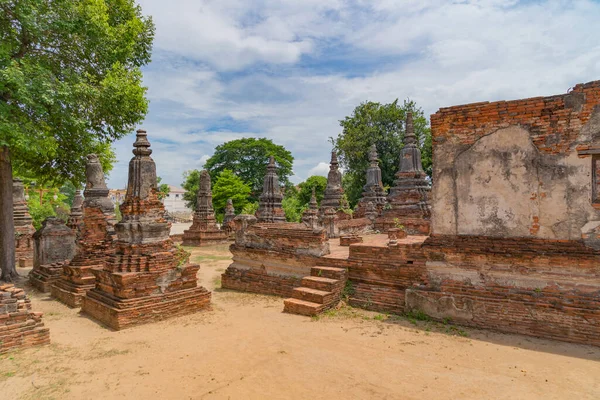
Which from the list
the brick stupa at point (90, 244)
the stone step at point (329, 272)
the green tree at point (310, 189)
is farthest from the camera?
the green tree at point (310, 189)

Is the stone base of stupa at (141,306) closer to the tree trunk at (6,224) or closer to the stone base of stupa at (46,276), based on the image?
the stone base of stupa at (46,276)

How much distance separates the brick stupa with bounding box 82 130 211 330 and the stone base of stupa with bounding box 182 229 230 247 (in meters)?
13.9

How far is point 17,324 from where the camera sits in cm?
610

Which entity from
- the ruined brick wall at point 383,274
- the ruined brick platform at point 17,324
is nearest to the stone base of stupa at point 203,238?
the ruined brick wall at point 383,274

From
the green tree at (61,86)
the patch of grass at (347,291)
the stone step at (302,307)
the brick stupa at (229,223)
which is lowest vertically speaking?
the stone step at (302,307)

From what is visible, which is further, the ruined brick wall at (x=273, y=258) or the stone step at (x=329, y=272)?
the ruined brick wall at (x=273, y=258)

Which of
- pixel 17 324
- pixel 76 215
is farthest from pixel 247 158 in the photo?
pixel 17 324

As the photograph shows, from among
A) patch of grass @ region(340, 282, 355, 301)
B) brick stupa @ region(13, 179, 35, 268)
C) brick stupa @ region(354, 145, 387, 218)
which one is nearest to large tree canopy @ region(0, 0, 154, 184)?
brick stupa @ region(13, 179, 35, 268)

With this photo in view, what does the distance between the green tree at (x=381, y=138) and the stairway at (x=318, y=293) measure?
23.3 meters

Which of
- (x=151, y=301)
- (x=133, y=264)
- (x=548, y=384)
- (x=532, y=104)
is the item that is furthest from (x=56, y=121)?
(x=548, y=384)

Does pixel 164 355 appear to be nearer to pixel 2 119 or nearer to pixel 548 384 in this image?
pixel 548 384

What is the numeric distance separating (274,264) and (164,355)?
4.44m

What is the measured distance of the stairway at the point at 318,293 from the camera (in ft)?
25.3

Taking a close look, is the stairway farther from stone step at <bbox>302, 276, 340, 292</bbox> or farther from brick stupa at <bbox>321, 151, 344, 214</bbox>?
brick stupa at <bbox>321, 151, 344, 214</bbox>
